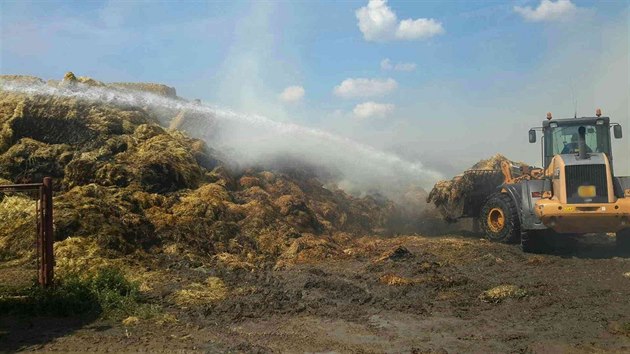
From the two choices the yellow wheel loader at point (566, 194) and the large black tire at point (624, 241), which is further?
the large black tire at point (624, 241)

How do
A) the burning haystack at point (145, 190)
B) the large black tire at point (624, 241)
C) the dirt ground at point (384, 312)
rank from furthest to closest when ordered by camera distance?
the large black tire at point (624, 241) → the burning haystack at point (145, 190) → the dirt ground at point (384, 312)

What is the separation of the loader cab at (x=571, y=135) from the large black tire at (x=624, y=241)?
73.2 inches

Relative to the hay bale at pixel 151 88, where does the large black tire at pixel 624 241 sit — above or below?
below

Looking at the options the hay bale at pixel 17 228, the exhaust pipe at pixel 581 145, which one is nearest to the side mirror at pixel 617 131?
the exhaust pipe at pixel 581 145

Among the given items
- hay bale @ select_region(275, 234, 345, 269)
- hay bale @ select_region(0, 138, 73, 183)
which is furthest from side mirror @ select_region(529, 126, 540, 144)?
hay bale @ select_region(0, 138, 73, 183)

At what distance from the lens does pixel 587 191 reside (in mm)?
11039

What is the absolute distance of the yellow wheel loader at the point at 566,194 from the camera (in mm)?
10914

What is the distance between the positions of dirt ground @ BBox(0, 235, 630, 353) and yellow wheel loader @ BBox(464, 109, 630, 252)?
942 mm

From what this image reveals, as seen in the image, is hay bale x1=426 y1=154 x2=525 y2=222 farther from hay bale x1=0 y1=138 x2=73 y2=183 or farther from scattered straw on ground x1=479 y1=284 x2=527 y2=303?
hay bale x1=0 y1=138 x2=73 y2=183

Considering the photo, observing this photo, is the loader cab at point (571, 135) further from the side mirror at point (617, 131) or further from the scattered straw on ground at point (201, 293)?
the scattered straw on ground at point (201, 293)

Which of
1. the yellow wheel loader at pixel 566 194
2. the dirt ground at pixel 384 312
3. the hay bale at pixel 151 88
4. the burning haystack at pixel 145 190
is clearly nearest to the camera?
the dirt ground at pixel 384 312

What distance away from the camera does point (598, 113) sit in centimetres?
1292

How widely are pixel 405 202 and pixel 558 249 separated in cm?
701

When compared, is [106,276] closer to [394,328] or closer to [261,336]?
[261,336]
